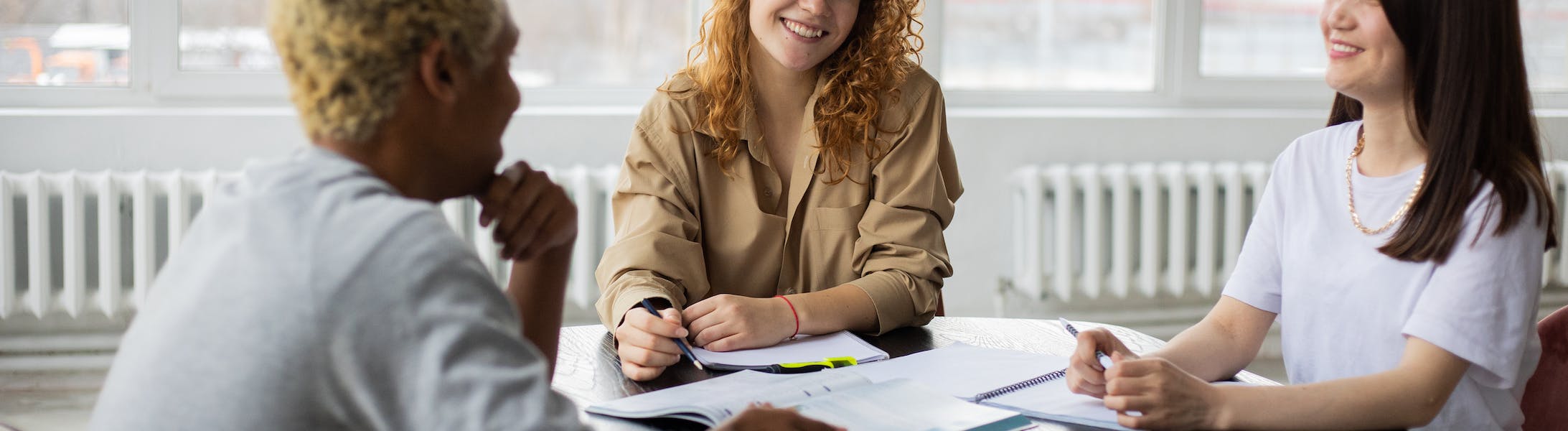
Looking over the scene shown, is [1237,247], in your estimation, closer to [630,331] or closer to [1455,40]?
[1455,40]

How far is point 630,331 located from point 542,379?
62 cm

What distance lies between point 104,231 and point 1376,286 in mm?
2731

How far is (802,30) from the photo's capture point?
1686 mm

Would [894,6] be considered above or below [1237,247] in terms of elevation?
above

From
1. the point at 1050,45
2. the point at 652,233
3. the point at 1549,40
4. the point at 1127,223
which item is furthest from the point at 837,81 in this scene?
the point at 1549,40

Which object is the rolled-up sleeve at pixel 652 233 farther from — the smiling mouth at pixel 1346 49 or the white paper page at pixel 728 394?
the smiling mouth at pixel 1346 49

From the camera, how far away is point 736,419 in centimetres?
88

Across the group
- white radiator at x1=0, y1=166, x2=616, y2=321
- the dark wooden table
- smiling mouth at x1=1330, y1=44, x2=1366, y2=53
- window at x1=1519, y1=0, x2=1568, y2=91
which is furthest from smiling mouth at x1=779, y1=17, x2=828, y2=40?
window at x1=1519, y1=0, x2=1568, y2=91

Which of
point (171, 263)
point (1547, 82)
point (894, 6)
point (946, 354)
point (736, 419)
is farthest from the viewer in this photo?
point (1547, 82)

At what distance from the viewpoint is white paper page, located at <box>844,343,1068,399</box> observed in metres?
1.21

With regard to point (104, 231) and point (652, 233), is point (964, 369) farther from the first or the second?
point (104, 231)

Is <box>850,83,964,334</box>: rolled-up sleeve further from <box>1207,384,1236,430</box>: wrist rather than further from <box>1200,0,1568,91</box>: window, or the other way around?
<box>1200,0,1568,91</box>: window

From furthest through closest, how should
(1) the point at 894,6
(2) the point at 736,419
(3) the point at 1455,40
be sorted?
(1) the point at 894,6
(3) the point at 1455,40
(2) the point at 736,419

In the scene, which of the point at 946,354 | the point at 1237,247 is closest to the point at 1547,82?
the point at 1237,247
